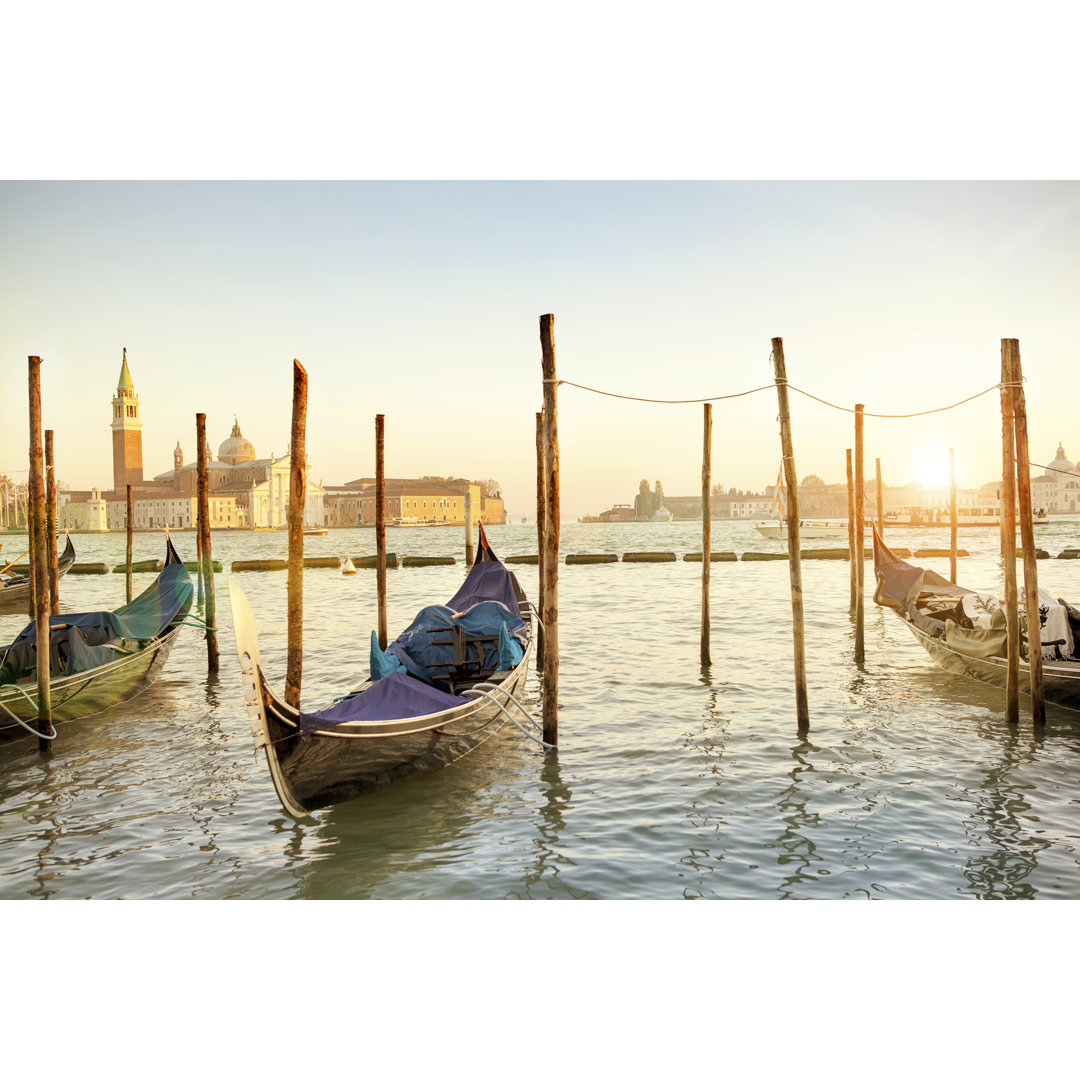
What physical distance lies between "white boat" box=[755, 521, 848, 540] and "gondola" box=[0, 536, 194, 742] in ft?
85.1

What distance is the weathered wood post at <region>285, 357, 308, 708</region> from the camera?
488 cm

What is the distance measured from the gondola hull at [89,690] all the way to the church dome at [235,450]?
3081 inches

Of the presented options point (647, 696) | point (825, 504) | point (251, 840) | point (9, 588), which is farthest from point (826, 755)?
point (825, 504)

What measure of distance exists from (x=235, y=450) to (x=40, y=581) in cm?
8104

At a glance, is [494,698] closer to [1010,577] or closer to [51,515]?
[1010,577]

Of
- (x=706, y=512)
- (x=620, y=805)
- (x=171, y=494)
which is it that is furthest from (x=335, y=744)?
(x=171, y=494)

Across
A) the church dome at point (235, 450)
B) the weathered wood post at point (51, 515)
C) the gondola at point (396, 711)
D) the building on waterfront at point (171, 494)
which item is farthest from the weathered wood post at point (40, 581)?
the church dome at point (235, 450)

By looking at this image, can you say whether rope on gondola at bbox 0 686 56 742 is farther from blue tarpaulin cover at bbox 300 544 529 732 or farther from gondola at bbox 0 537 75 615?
gondola at bbox 0 537 75 615

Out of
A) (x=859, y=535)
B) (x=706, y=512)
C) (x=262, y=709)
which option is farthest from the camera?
(x=859, y=535)

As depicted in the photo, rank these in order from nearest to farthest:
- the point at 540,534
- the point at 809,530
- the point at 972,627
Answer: the point at 540,534 < the point at 972,627 < the point at 809,530

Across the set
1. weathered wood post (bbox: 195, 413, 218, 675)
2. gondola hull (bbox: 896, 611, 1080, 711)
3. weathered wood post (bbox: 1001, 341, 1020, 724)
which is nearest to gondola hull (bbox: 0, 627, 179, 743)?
weathered wood post (bbox: 195, 413, 218, 675)

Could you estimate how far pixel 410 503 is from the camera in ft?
243
